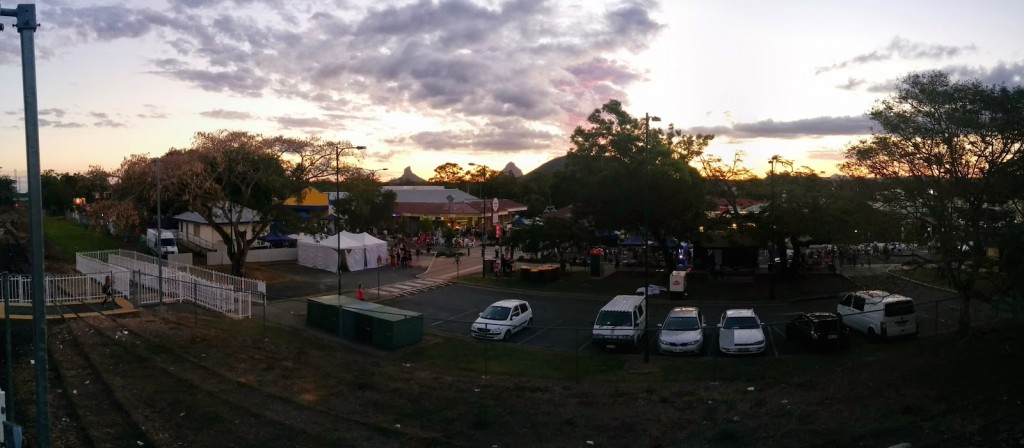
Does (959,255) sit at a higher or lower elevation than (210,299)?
higher

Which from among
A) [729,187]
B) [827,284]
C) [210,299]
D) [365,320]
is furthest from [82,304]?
[827,284]

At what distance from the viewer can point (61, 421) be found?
13.3 metres

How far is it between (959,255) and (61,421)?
74.7 ft

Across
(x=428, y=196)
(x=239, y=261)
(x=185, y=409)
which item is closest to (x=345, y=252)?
(x=239, y=261)

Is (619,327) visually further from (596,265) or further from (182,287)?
(182,287)

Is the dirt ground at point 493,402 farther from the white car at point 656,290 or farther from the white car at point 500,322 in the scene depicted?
the white car at point 656,290

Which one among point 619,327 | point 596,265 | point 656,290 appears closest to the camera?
point 619,327

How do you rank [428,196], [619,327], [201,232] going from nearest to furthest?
[619,327]
[201,232]
[428,196]

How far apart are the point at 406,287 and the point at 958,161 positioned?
2684 centimetres

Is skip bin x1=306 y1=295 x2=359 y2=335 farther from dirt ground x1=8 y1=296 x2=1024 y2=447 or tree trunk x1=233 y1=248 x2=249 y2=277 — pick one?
tree trunk x1=233 y1=248 x2=249 y2=277

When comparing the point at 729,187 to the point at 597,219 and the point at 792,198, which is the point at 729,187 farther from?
the point at 597,219

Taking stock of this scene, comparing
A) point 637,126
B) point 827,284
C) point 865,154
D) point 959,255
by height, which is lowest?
point 827,284

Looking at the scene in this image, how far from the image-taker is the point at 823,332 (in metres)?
20.3

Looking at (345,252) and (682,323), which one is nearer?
(682,323)
